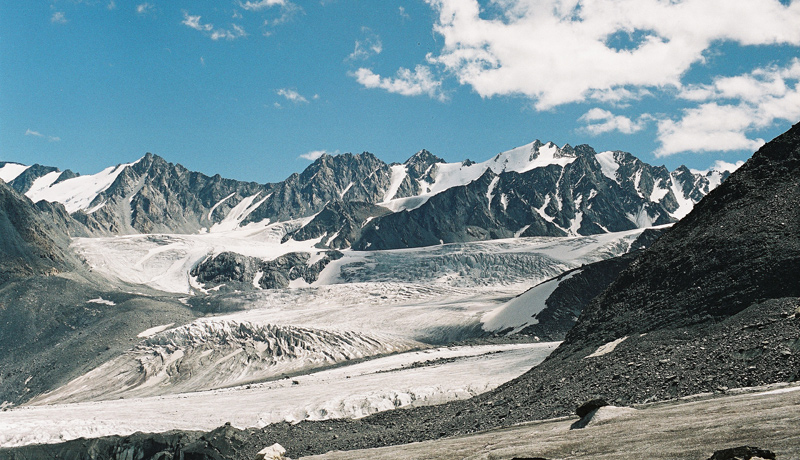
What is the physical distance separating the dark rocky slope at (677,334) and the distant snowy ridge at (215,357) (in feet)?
143

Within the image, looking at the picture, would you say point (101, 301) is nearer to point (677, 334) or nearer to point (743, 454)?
point (677, 334)

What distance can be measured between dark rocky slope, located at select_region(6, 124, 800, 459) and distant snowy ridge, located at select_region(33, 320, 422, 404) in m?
43.5

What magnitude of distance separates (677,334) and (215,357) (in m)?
74.5

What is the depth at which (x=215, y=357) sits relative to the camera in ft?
310

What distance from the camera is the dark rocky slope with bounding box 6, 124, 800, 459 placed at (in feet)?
90.1

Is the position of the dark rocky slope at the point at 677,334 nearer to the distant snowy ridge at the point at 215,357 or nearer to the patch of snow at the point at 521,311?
the distant snowy ridge at the point at 215,357

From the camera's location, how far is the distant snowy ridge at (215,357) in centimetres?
8725

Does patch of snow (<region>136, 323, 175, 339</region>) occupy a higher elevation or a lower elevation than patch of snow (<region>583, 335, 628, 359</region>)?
higher

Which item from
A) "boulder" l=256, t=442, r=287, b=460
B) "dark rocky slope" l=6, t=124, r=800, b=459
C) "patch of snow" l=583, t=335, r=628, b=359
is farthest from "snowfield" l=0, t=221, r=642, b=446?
"boulder" l=256, t=442, r=287, b=460

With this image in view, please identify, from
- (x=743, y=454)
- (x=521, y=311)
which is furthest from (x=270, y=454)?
(x=521, y=311)

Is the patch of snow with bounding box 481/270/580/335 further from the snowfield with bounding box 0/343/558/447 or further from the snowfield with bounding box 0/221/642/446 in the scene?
the snowfield with bounding box 0/343/558/447

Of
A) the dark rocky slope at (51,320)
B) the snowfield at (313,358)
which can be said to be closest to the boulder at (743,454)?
the snowfield at (313,358)

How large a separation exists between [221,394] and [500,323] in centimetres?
5159

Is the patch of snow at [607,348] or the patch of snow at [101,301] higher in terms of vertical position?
the patch of snow at [101,301]
